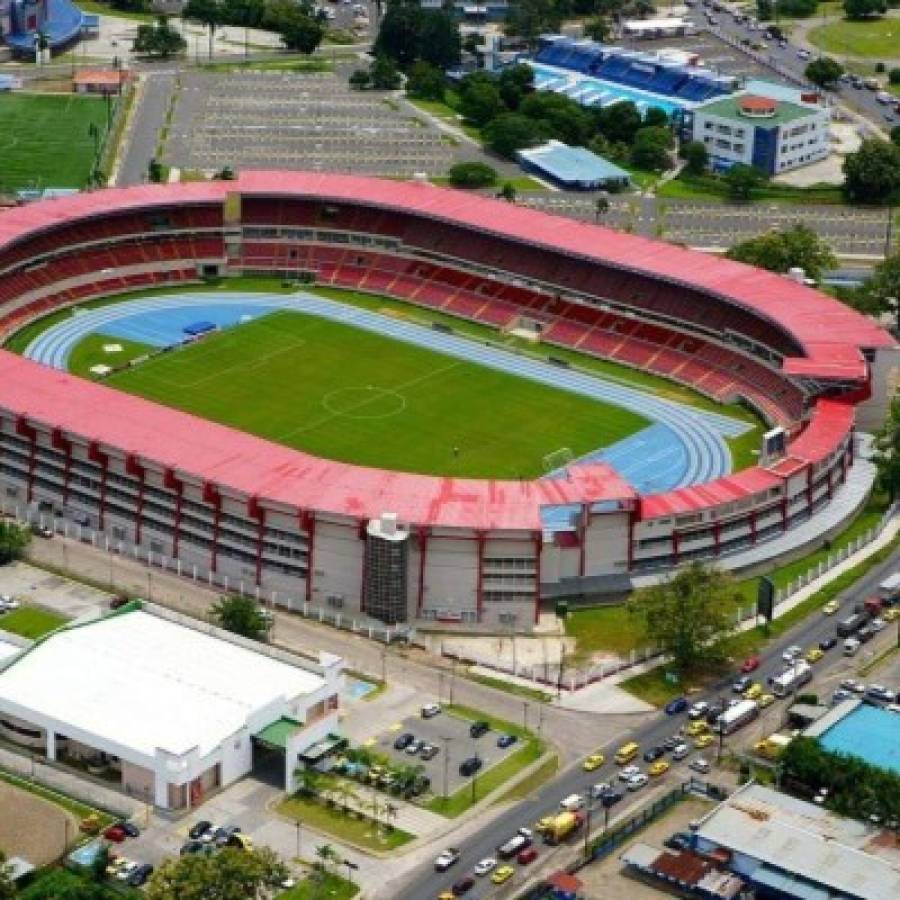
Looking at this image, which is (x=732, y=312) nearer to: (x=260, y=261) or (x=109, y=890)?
(x=260, y=261)

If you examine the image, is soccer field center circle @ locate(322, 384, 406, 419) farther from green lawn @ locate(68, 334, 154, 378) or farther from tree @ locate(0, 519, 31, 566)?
tree @ locate(0, 519, 31, 566)

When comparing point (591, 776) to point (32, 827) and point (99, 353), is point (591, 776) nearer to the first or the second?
point (32, 827)

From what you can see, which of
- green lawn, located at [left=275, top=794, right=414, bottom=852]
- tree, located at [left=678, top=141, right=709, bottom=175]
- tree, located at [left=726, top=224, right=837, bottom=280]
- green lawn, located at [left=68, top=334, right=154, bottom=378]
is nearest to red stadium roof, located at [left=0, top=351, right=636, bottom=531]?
green lawn, located at [left=275, top=794, right=414, bottom=852]

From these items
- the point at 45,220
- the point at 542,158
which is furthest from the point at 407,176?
the point at 45,220

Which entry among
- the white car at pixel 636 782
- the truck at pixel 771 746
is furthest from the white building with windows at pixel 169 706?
the truck at pixel 771 746

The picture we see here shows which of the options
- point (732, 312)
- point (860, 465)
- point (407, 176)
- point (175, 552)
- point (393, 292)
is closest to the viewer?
point (175, 552)

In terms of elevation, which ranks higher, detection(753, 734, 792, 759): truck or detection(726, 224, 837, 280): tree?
detection(726, 224, 837, 280): tree

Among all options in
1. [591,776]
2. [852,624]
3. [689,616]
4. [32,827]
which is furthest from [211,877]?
[852,624]
